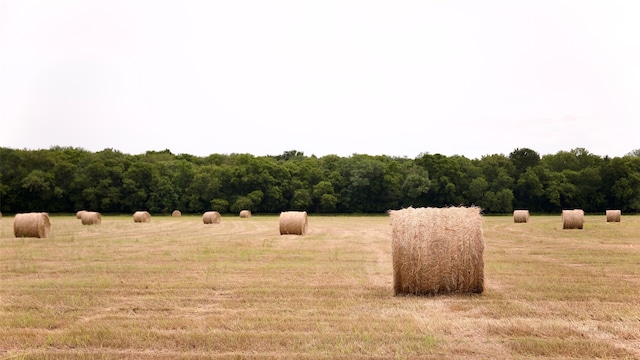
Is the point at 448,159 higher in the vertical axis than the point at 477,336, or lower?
higher

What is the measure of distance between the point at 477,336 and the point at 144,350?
4.14 metres

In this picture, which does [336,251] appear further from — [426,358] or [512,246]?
[426,358]

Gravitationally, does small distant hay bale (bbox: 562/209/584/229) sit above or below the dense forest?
below

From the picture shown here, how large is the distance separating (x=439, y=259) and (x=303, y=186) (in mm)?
57785

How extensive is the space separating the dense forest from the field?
4997cm

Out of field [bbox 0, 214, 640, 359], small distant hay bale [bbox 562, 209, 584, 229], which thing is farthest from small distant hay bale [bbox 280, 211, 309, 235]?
small distant hay bale [bbox 562, 209, 584, 229]

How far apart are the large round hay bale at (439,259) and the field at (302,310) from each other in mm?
270

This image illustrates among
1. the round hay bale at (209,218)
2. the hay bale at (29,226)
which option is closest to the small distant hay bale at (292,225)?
the hay bale at (29,226)

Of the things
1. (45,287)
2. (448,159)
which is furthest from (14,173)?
(45,287)

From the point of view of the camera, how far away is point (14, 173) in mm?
63938

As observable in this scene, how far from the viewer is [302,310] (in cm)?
848

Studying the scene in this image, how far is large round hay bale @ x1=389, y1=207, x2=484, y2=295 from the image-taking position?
989cm

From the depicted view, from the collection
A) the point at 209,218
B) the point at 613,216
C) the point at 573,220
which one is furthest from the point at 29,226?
the point at 613,216

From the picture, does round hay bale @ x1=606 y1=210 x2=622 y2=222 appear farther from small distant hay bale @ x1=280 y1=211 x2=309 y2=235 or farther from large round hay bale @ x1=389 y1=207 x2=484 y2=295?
large round hay bale @ x1=389 y1=207 x2=484 y2=295
